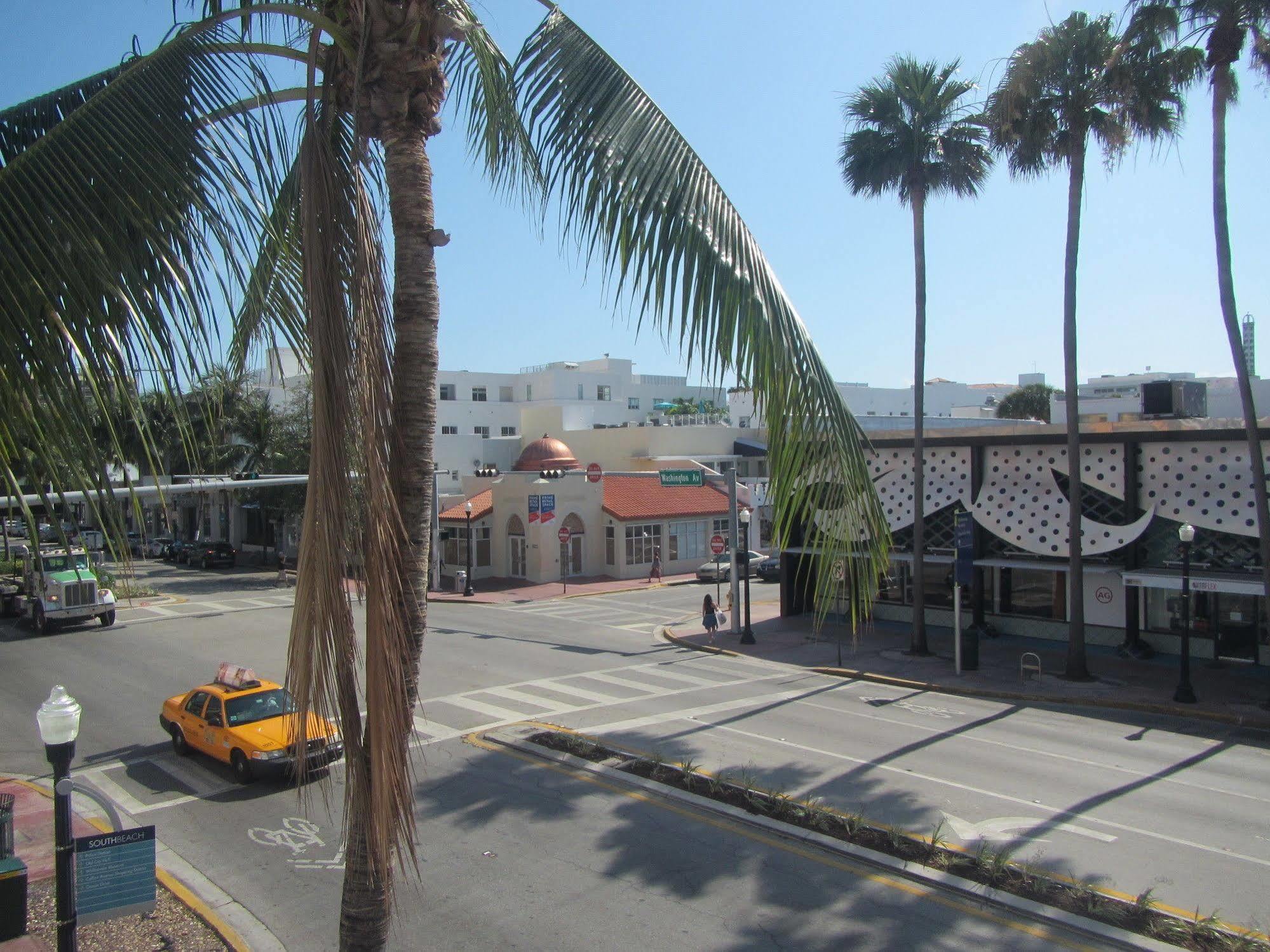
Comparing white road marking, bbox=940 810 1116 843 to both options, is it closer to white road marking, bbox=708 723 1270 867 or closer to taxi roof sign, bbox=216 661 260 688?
white road marking, bbox=708 723 1270 867

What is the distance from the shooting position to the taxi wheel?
1338 centimetres

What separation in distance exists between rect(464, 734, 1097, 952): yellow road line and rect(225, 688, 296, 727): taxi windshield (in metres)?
3.89

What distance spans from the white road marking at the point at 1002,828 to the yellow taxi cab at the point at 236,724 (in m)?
8.27

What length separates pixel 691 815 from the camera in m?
11.7

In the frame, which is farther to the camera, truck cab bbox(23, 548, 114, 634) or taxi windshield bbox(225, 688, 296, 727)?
truck cab bbox(23, 548, 114, 634)

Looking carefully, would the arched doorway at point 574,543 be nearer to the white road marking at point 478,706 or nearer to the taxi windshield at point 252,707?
the white road marking at point 478,706

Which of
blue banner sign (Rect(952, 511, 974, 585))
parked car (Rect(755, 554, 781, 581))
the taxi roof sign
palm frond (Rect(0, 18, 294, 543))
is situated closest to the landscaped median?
the taxi roof sign

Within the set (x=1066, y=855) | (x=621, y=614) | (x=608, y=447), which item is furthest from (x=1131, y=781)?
(x=608, y=447)

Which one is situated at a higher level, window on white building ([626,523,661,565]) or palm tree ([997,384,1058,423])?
palm tree ([997,384,1058,423])

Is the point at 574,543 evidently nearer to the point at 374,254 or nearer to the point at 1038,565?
the point at 1038,565

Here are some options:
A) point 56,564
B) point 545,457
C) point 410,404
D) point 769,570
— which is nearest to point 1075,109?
point 410,404

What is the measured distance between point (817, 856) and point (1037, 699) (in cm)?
1134

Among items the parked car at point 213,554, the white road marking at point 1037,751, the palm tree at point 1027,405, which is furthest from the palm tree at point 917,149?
the palm tree at point 1027,405

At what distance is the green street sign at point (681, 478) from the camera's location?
3027 cm
